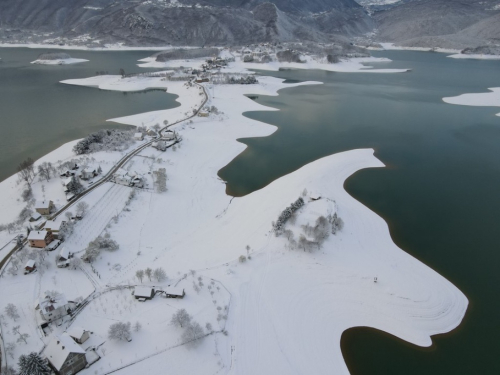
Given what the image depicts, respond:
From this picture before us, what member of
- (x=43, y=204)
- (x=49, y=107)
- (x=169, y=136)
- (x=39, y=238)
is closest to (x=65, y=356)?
(x=39, y=238)

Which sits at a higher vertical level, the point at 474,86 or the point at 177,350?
the point at 474,86

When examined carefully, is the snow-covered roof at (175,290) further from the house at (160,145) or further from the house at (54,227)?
the house at (160,145)

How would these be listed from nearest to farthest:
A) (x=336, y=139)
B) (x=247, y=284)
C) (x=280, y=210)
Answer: (x=247, y=284)
(x=280, y=210)
(x=336, y=139)

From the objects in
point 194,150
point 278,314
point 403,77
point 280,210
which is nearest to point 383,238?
point 280,210

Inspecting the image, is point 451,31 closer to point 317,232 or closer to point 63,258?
point 317,232

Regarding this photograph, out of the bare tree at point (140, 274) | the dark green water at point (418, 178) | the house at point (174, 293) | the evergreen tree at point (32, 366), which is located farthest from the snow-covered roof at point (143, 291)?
the dark green water at point (418, 178)

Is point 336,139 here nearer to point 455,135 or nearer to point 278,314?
point 455,135

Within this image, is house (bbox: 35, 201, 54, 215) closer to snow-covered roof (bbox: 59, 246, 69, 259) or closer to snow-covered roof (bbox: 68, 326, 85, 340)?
snow-covered roof (bbox: 59, 246, 69, 259)
